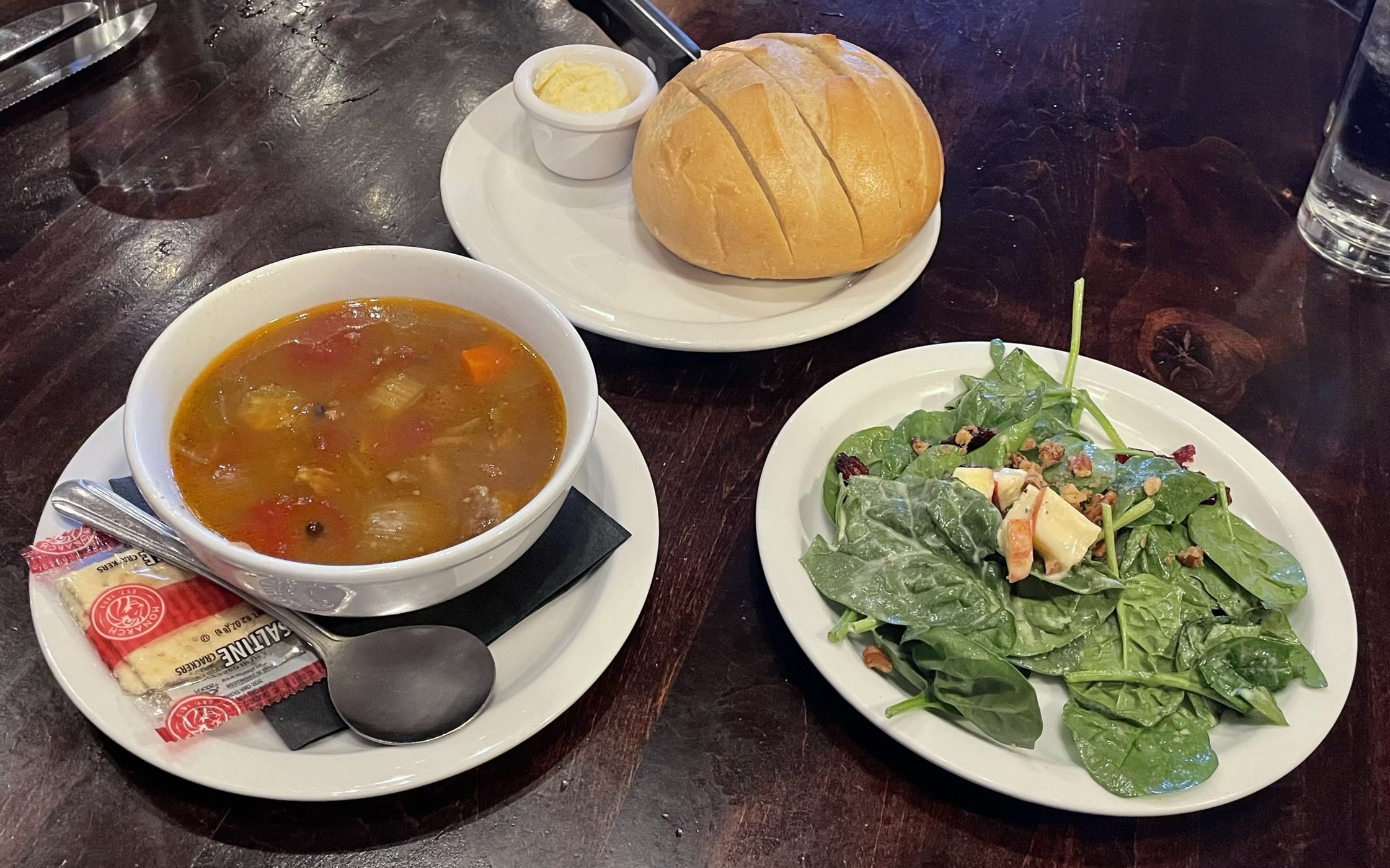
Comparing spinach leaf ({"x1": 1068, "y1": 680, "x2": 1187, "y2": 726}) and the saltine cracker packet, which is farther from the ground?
the saltine cracker packet

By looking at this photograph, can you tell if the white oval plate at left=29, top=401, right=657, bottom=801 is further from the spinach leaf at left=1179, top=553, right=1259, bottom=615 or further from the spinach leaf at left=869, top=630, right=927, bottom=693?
the spinach leaf at left=1179, top=553, right=1259, bottom=615

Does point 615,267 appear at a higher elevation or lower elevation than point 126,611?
lower

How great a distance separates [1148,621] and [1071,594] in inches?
4.5

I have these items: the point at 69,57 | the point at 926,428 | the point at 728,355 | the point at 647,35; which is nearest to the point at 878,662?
the point at 926,428

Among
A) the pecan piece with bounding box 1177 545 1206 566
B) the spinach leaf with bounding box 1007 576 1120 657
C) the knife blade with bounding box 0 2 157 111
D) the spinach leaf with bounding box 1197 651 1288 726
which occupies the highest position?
the knife blade with bounding box 0 2 157 111

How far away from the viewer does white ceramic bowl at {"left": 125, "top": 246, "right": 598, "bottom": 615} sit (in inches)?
43.8

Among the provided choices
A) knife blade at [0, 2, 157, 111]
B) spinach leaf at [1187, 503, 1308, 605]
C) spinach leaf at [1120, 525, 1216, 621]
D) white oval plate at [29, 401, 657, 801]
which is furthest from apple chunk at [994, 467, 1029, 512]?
knife blade at [0, 2, 157, 111]

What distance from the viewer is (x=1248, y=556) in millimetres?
1501

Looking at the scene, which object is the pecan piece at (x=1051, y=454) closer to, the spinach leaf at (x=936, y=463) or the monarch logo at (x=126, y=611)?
the spinach leaf at (x=936, y=463)

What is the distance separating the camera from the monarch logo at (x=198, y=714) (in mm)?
1104

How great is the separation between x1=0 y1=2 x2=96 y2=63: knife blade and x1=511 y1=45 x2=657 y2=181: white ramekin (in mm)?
1121

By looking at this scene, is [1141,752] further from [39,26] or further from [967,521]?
[39,26]

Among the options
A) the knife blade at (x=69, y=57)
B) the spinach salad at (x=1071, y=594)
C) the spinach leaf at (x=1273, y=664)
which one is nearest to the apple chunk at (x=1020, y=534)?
the spinach salad at (x=1071, y=594)

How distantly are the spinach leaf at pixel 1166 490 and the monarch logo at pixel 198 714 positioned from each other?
49.4 inches
